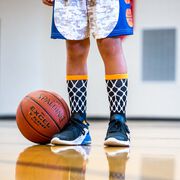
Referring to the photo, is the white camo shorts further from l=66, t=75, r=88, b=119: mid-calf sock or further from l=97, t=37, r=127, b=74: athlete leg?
l=66, t=75, r=88, b=119: mid-calf sock

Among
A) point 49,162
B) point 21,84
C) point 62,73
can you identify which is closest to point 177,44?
point 62,73

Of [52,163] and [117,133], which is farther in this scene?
[117,133]

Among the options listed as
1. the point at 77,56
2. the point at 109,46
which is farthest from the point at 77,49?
the point at 109,46

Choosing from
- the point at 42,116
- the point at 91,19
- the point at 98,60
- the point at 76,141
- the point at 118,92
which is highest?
the point at 91,19

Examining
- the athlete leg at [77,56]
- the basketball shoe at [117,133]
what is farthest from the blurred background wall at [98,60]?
the basketball shoe at [117,133]

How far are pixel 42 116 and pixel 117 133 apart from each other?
34 centimetres

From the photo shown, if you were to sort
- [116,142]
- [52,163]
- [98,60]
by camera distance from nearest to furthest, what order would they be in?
[52,163], [116,142], [98,60]

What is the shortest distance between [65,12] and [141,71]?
374cm

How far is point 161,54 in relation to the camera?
572 centimetres

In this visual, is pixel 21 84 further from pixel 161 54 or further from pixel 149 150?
pixel 149 150

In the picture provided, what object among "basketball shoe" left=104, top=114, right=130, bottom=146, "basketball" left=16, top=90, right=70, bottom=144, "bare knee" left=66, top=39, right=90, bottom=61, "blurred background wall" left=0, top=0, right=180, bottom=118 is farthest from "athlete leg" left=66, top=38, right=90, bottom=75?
"blurred background wall" left=0, top=0, right=180, bottom=118

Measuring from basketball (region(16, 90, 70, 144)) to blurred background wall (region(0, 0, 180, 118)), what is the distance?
11.8ft

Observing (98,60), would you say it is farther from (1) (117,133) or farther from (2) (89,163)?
(2) (89,163)

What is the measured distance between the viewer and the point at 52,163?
151cm
